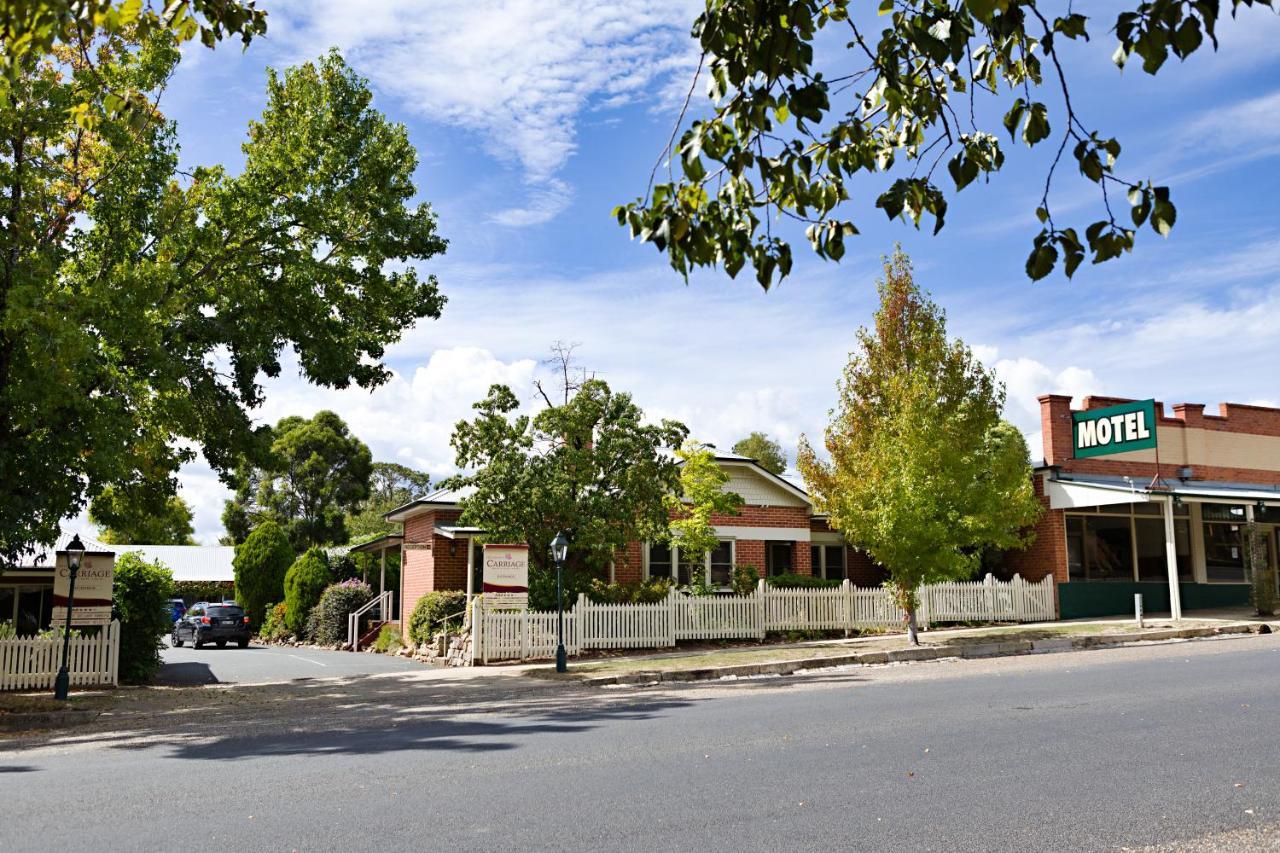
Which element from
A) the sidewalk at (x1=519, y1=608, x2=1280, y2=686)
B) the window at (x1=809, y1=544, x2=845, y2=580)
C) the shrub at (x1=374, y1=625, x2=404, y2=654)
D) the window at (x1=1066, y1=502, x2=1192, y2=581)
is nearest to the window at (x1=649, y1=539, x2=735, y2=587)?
the sidewalk at (x1=519, y1=608, x2=1280, y2=686)

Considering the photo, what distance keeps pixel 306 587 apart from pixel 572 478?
52.7ft

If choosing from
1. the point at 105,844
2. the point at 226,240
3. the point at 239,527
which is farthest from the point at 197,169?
the point at 239,527

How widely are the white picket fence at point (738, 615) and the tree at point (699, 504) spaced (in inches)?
49.5

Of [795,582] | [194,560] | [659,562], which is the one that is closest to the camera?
[795,582]

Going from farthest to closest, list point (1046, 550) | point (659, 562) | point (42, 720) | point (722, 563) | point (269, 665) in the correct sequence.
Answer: point (1046, 550)
point (722, 563)
point (659, 562)
point (269, 665)
point (42, 720)

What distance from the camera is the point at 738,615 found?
2316 cm

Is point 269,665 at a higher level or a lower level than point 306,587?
lower

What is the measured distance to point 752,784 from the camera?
7.45 meters

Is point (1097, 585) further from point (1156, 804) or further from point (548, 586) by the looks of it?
point (1156, 804)

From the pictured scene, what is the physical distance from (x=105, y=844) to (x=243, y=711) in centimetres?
884

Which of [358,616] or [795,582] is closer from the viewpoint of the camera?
[795,582]

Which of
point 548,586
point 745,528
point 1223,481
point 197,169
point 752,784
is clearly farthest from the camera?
point 1223,481

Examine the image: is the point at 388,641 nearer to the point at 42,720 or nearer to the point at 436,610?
the point at 436,610

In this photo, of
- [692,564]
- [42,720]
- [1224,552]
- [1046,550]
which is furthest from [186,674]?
[1224,552]
